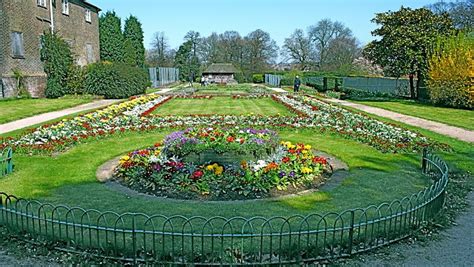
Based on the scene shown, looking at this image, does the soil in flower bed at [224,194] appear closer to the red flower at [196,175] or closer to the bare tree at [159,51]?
the red flower at [196,175]

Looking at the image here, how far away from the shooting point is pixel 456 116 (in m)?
19.4

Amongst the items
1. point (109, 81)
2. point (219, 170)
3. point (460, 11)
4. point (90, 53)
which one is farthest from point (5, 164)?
point (460, 11)

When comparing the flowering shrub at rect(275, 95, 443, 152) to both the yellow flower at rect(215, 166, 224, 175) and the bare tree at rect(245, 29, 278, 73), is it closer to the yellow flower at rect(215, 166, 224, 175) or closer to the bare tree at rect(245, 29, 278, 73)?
the yellow flower at rect(215, 166, 224, 175)

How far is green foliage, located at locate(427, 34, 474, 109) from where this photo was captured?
22688 mm

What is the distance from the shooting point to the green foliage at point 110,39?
42.6 m

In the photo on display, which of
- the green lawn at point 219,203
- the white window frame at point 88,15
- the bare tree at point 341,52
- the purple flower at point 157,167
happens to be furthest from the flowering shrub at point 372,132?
the bare tree at point 341,52

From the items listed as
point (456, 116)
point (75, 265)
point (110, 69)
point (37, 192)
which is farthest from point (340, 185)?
point (110, 69)

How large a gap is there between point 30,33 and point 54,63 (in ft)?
8.06

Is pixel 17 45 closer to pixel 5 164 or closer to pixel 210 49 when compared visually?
pixel 5 164

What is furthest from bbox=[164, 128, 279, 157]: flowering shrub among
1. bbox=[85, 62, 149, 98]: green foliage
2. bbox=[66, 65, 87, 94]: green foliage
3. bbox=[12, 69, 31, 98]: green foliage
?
bbox=[66, 65, 87, 94]: green foliage

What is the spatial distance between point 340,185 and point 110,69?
24552 millimetres

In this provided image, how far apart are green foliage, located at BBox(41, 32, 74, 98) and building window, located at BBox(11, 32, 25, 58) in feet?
6.74

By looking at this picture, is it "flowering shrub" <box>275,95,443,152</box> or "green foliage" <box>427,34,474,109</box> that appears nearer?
"flowering shrub" <box>275,95,443,152</box>

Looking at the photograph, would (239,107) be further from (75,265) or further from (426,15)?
(75,265)
